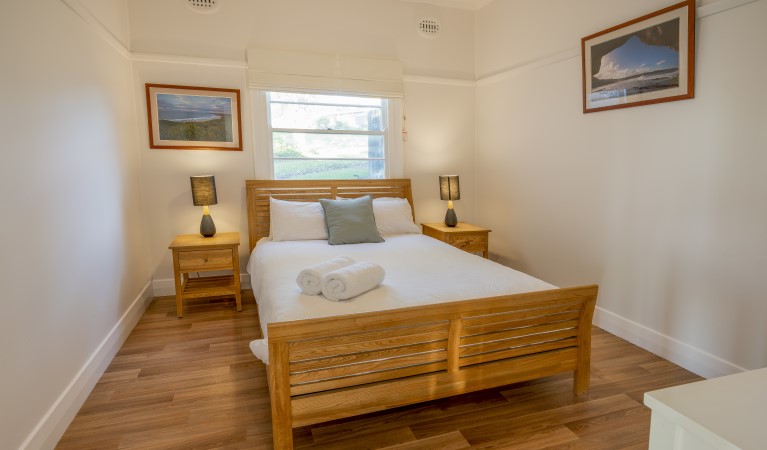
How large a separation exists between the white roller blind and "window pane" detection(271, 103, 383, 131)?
0.18 m

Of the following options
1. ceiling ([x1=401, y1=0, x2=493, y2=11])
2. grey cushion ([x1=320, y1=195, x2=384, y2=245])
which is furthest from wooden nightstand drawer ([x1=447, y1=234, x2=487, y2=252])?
ceiling ([x1=401, y1=0, x2=493, y2=11])

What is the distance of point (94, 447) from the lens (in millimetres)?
1801

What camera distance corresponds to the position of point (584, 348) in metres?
2.15

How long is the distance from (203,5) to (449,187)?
9.06ft

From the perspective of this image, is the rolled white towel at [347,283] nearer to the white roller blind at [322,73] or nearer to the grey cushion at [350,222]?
the grey cushion at [350,222]

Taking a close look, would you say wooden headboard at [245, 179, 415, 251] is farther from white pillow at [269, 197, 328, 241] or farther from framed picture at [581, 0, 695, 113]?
framed picture at [581, 0, 695, 113]

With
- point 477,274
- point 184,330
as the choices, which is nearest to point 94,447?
point 184,330

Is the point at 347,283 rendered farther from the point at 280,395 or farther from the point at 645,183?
the point at 645,183

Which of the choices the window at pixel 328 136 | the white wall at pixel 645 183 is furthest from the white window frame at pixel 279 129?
the white wall at pixel 645 183

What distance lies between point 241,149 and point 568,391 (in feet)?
10.7

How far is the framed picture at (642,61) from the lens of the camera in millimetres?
2373

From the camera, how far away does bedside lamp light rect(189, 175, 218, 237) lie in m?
3.52

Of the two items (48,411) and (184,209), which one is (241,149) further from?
(48,411)

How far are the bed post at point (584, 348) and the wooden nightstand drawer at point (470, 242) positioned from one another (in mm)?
1897
